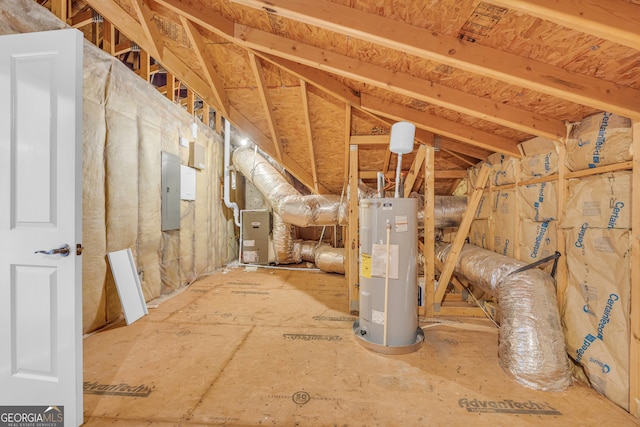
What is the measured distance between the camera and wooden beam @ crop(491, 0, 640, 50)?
100 cm

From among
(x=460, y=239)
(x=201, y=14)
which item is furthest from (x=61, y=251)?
(x=460, y=239)

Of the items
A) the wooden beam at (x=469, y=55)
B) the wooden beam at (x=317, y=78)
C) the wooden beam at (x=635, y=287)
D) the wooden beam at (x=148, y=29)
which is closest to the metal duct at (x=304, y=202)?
the wooden beam at (x=317, y=78)

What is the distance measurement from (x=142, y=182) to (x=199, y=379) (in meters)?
2.24

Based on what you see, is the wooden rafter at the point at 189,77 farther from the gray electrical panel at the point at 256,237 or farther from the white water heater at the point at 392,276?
the white water heater at the point at 392,276

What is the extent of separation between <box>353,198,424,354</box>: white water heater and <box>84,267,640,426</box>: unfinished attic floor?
14 centimetres

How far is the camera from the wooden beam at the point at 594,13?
3.26ft

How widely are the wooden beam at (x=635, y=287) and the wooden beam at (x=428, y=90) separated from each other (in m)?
0.52

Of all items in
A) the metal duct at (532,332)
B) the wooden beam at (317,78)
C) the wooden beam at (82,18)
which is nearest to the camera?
the metal duct at (532,332)

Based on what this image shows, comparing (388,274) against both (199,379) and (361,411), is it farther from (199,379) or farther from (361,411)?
(199,379)

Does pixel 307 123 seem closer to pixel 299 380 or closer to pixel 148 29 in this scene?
pixel 148 29

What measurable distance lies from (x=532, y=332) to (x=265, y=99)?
3056mm

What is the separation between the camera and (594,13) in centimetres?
101

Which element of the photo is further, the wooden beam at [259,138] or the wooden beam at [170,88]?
the wooden beam at [170,88]

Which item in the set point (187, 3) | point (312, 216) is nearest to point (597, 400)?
point (312, 216)
